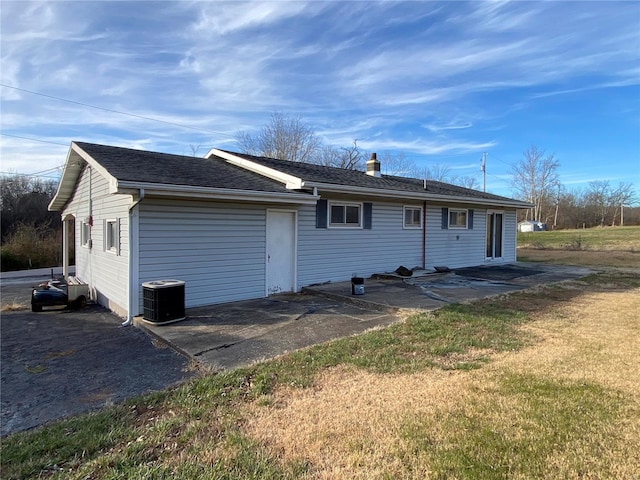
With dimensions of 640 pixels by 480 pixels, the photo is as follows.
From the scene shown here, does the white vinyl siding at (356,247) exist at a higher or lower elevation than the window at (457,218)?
lower

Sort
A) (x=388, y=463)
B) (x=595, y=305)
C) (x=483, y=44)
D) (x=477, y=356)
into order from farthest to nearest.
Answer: (x=483, y=44), (x=595, y=305), (x=477, y=356), (x=388, y=463)

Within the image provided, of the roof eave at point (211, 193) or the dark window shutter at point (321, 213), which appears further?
the dark window shutter at point (321, 213)

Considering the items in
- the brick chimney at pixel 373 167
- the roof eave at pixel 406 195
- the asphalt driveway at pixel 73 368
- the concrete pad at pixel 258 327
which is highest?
the brick chimney at pixel 373 167

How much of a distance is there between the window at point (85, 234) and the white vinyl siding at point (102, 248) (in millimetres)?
182

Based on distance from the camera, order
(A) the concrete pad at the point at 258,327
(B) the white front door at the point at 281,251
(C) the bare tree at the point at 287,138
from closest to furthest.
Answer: (A) the concrete pad at the point at 258,327 < (B) the white front door at the point at 281,251 < (C) the bare tree at the point at 287,138

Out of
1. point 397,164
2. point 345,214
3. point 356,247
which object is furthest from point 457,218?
point 397,164

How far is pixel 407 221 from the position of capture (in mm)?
12461

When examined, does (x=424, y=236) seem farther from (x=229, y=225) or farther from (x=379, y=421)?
(x=379, y=421)

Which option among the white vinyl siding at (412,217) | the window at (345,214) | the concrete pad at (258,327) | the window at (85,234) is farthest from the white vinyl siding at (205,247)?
the white vinyl siding at (412,217)

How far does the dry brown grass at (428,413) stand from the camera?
2.58 metres

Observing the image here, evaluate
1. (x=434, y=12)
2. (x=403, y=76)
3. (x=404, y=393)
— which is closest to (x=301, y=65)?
(x=403, y=76)

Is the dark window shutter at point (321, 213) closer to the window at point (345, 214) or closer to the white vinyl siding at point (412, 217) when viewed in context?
the window at point (345, 214)

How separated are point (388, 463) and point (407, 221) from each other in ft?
34.2

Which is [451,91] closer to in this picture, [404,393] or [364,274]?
[364,274]
